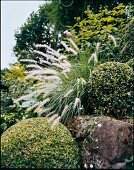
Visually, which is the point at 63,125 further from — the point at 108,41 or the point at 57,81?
the point at 108,41

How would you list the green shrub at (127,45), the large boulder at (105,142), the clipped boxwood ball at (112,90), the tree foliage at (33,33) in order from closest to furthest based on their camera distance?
the large boulder at (105,142), the clipped boxwood ball at (112,90), the green shrub at (127,45), the tree foliage at (33,33)

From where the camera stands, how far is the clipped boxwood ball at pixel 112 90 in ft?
14.9

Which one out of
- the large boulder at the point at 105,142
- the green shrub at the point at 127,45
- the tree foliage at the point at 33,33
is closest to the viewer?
the large boulder at the point at 105,142

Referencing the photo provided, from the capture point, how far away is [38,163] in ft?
13.1

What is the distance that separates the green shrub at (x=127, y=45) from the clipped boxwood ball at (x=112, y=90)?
0.77 meters

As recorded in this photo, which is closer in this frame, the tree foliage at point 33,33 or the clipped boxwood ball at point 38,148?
the clipped boxwood ball at point 38,148

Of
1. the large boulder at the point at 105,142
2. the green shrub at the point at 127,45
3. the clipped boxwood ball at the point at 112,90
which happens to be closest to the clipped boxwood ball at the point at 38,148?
the large boulder at the point at 105,142

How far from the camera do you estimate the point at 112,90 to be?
14.9 feet

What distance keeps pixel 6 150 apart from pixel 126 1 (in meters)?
6.88

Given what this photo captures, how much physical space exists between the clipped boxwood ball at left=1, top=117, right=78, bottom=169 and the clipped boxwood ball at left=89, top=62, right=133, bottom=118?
0.61 m

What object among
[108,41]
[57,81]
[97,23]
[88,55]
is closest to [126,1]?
[97,23]

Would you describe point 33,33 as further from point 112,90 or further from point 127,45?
point 112,90

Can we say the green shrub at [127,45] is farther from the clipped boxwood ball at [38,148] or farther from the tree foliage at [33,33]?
the tree foliage at [33,33]

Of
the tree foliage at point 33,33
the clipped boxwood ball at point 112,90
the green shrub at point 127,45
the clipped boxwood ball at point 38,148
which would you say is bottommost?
the clipped boxwood ball at point 38,148
